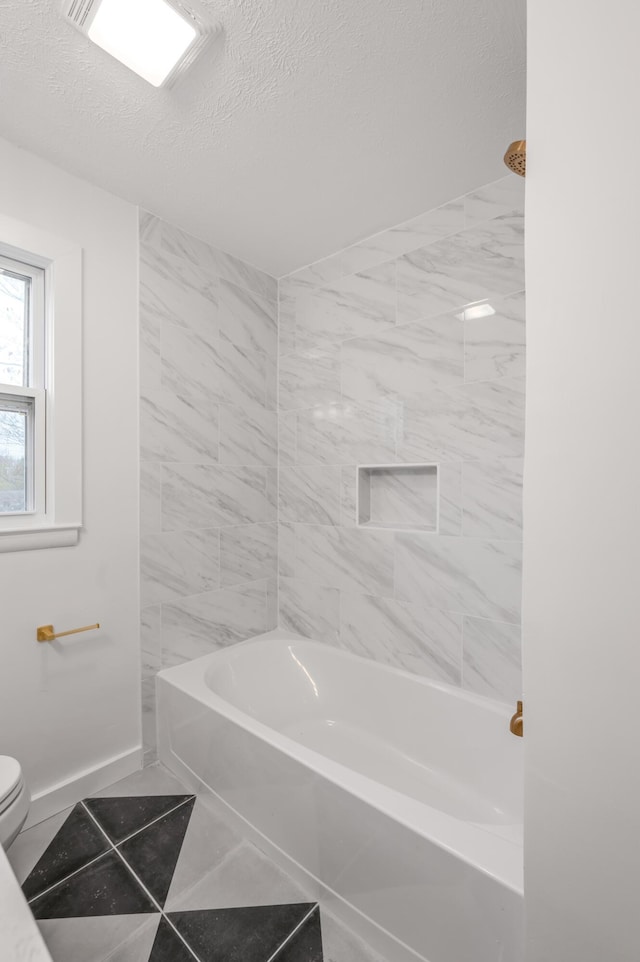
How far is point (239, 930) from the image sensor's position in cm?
124

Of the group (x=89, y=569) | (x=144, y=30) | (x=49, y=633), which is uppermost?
Answer: (x=144, y=30)

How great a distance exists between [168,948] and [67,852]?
54 cm

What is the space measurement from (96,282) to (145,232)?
357mm

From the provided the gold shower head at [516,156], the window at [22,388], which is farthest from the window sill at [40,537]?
the gold shower head at [516,156]

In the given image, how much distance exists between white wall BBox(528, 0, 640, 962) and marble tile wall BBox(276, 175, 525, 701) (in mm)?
1029

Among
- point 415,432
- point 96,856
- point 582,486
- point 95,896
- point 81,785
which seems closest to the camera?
point 582,486

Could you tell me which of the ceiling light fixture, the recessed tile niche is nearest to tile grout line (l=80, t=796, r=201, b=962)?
the recessed tile niche

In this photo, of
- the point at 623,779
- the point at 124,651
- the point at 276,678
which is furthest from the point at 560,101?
the point at 276,678

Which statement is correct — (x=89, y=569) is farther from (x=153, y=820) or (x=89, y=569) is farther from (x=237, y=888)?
(x=237, y=888)

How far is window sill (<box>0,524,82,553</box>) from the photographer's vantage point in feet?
5.10

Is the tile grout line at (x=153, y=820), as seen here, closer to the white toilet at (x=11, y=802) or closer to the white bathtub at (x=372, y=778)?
the white bathtub at (x=372, y=778)

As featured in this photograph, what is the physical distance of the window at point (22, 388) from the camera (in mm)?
1655

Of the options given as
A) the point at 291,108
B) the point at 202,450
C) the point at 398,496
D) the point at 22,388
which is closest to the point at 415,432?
the point at 398,496

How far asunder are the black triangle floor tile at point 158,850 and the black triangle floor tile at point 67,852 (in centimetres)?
10
